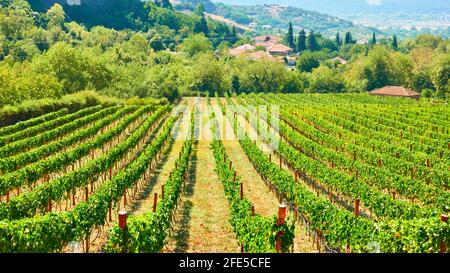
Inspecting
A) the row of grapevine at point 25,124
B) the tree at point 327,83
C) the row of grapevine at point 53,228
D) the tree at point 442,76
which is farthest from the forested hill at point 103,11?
the row of grapevine at point 53,228

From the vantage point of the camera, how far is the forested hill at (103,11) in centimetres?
17138

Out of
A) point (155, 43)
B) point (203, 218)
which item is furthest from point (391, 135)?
point (155, 43)

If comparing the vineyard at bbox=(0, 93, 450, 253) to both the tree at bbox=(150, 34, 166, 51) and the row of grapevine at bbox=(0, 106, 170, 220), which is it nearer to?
the row of grapevine at bbox=(0, 106, 170, 220)

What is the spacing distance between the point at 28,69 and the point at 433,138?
52574 mm

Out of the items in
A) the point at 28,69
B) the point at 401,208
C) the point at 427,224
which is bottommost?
the point at 401,208

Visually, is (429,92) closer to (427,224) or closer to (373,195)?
(373,195)

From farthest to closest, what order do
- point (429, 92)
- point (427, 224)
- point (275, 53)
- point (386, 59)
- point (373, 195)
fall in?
point (275, 53)
point (386, 59)
point (429, 92)
point (373, 195)
point (427, 224)

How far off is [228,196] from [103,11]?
180m

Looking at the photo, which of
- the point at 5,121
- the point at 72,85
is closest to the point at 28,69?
the point at 72,85

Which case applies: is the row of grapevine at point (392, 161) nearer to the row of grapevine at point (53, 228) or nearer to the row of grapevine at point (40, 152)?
the row of grapevine at point (53, 228)

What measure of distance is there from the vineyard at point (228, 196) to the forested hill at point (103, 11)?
144538mm

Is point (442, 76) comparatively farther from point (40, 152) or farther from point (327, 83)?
point (40, 152)

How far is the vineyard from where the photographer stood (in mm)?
11258

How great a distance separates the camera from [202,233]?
16.6 m
